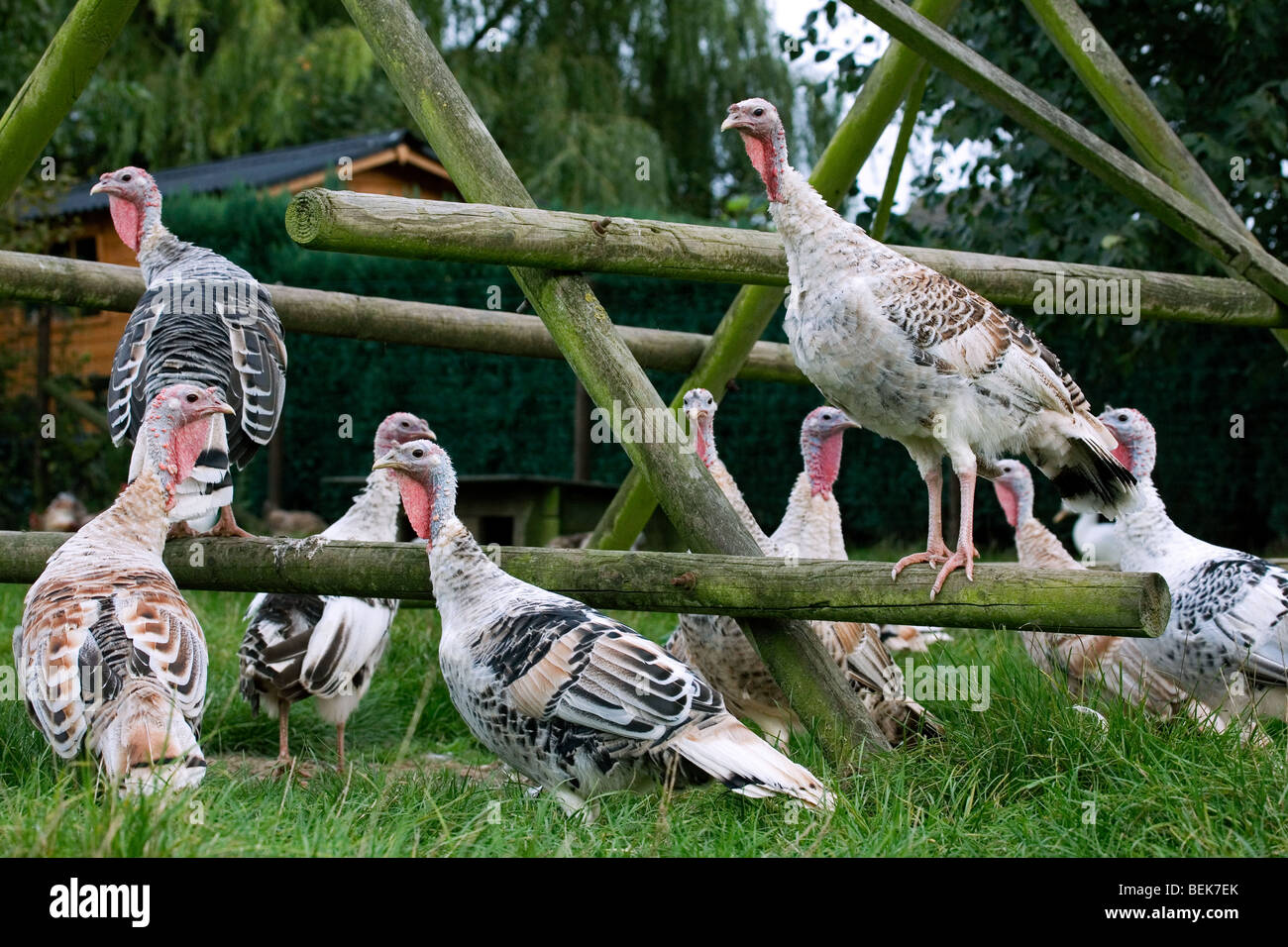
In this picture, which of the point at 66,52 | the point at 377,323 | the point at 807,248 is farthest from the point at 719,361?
the point at 66,52

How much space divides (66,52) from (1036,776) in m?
4.00

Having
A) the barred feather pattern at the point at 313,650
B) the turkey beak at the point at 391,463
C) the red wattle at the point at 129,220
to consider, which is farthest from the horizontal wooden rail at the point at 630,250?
the red wattle at the point at 129,220

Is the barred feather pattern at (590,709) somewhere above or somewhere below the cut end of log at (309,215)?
below

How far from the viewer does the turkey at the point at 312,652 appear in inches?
181

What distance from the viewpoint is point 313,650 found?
15.2 ft

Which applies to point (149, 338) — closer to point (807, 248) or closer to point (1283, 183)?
point (807, 248)

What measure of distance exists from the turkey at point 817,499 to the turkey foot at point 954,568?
5.32ft

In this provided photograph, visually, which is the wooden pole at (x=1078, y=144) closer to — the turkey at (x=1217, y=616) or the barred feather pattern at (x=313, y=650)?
the turkey at (x=1217, y=616)

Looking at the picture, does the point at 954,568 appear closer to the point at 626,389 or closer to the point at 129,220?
the point at 626,389

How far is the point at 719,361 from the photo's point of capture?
5281 millimetres

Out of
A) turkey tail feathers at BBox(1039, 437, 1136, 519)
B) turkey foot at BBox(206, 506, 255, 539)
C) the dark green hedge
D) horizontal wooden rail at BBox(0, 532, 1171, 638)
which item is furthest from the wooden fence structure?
the dark green hedge

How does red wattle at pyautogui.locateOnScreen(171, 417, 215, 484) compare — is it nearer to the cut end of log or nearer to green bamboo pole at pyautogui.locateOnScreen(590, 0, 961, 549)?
the cut end of log

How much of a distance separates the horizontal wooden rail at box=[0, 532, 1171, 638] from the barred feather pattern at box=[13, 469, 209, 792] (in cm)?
31

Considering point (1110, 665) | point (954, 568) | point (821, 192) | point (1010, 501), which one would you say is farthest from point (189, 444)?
point (1010, 501)
